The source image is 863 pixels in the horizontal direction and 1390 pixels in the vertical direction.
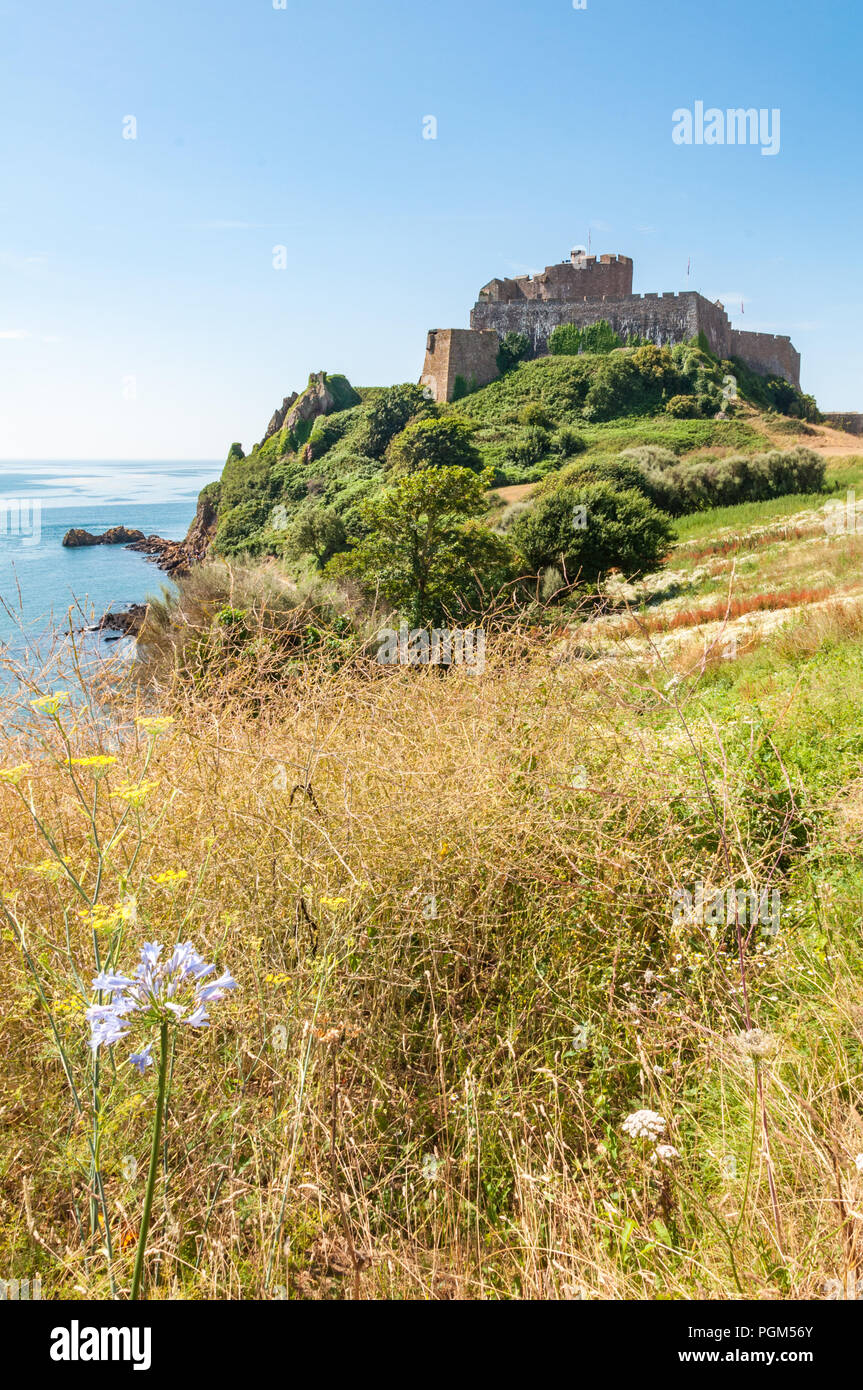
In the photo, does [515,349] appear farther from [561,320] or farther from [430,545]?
[430,545]

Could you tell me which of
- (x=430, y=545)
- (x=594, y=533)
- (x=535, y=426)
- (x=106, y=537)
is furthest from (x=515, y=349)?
(x=430, y=545)

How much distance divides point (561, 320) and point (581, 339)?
77.7 inches

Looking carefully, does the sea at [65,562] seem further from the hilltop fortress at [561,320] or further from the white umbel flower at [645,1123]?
the hilltop fortress at [561,320]

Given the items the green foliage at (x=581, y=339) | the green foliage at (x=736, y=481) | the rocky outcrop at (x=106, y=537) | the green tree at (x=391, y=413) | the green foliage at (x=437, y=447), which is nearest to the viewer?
the green foliage at (x=736, y=481)

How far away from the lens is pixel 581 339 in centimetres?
5141

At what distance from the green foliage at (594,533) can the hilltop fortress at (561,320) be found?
3581 cm

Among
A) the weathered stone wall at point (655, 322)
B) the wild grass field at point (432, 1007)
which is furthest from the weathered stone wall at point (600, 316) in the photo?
the wild grass field at point (432, 1007)

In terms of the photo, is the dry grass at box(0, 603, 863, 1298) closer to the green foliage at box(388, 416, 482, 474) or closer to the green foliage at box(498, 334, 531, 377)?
the green foliage at box(388, 416, 482, 474)

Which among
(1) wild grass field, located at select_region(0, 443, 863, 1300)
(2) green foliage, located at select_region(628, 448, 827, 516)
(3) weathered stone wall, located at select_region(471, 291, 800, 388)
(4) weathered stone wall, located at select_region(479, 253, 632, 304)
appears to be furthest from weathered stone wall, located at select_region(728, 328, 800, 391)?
(1) wild grass field, located at select_region(0, 443, 863, 1300)

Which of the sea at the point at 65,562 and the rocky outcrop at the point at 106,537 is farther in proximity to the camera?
the rocky outcrop at the point at 106,537

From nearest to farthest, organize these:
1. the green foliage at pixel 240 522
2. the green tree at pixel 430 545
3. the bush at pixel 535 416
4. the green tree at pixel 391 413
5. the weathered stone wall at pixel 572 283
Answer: the green tree at pixel 430 545 → the bush at pixel 535 416 → the green foliage at pixel 240 522 → the green tree at pixel 391 413 → the weathered stone wall at pixel 572 283

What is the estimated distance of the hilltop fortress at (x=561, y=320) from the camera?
165ft

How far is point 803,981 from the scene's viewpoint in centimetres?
246
